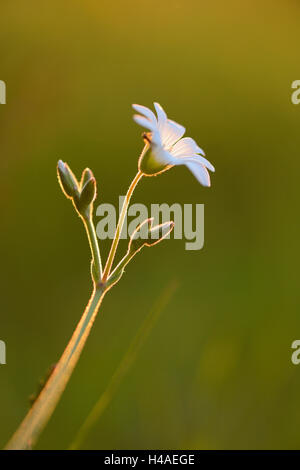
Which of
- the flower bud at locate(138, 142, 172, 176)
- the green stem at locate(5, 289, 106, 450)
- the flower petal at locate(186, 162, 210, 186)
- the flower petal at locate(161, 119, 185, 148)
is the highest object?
the flower petal at locate(161, 119, 185, 148)

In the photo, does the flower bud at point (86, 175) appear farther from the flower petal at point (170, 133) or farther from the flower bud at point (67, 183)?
the flower petal at point (170, 133)

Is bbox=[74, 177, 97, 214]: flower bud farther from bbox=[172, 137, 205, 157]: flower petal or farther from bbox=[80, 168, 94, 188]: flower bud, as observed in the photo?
bbox=[172, 137, 205, 157]: flower petal

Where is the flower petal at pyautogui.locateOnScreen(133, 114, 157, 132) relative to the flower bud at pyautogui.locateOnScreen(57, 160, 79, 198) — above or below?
above

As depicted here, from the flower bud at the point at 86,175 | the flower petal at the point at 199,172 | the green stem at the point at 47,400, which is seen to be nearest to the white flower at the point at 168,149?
the flower petal at the point at 199,172

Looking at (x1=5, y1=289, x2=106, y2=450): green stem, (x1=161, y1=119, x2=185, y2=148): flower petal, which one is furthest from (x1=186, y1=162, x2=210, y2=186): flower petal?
(x1=5, y1=289, x2=106, y2=450): green stem

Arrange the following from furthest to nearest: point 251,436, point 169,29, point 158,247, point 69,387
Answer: point 169,29
point 158,247
point 69,387
point 251,436

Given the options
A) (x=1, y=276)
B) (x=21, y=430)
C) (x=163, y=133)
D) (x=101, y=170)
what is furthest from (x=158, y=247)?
(x=21, y=430)

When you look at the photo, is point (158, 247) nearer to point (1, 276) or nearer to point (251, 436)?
point (1, 276)

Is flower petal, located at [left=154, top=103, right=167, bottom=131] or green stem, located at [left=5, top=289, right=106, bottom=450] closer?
green stem, located at [left=5, top=289, right=106, bottom=450]
